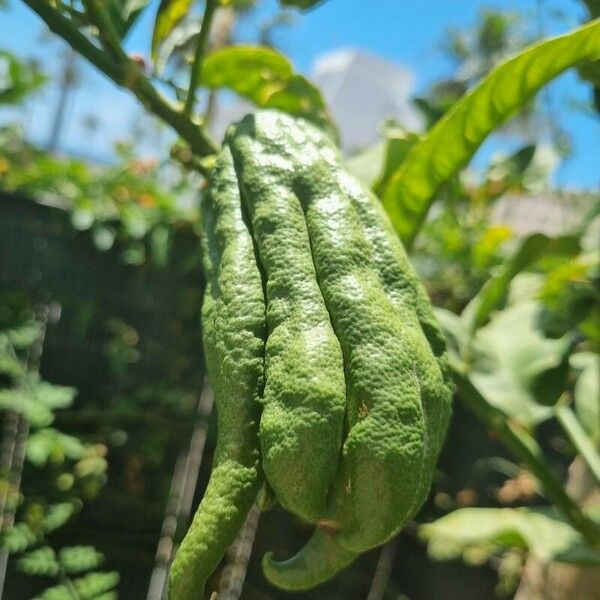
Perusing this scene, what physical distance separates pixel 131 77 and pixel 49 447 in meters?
1.19

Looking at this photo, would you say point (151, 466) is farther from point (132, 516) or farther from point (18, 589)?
point (18, 589)

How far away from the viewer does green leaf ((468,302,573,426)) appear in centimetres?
108

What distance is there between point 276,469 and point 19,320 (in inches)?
65.9

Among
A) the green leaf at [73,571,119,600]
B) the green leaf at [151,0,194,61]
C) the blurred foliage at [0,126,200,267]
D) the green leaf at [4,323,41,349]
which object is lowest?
the green leaf at [73,571,119,600]

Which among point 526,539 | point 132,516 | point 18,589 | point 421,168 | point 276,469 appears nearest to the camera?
point 276,469

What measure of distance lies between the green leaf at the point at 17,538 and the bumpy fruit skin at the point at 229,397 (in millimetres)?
1174

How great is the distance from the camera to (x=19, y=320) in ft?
6.39

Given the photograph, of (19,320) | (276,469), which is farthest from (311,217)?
(19,320)

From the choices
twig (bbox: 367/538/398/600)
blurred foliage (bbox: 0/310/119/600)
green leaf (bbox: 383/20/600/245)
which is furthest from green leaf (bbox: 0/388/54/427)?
green leaf (bbox: 383/20/600/245)

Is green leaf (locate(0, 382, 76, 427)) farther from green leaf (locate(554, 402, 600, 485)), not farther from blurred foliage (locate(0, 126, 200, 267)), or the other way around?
green leaf (locate(554, 402, 600, 485))

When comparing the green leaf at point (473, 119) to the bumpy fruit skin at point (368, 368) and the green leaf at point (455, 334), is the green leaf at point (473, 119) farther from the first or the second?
the green leaf at point (455, 334)

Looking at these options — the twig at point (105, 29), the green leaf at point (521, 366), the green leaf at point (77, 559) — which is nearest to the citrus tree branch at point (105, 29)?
the twig at point (105, 29)

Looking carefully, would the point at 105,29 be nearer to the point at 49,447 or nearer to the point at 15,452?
the point at 49,447

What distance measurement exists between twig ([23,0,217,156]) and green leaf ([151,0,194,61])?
9 cm
